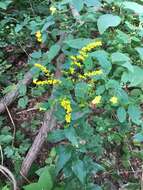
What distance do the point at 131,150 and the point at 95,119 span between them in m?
0.49

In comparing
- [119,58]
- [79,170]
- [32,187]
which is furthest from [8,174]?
[119,58]

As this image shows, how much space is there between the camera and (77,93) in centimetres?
193

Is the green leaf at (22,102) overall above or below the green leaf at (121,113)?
below

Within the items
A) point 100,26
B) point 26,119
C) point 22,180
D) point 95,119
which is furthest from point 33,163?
point 100,26

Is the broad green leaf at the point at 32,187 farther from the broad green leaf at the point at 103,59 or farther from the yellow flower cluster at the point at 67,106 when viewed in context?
the broad green leaf at the point at 103,59

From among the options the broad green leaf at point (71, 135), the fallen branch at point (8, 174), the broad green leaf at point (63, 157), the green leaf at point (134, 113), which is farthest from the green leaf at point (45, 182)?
the green leaf at point (134, 113)

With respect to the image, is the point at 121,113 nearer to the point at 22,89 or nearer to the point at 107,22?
the point at 107,22

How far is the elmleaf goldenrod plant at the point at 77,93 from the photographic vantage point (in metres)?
1.92

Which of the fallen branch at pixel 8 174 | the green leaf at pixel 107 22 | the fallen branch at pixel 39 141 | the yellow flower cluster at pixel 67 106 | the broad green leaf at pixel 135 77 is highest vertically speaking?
the green leaf at pixel 107 22

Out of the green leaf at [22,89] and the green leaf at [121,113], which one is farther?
the green leaf at [22,89]

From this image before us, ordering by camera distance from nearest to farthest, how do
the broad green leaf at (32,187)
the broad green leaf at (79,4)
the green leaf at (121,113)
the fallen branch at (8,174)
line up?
the broad green leaf at (79,4) → the green leaf at (121,113) → the broad green leaf at (32,187) → the fallen branch at (8,174)

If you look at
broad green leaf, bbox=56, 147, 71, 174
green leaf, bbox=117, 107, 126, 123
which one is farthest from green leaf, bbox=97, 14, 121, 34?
broad green leaf, bbox=56, 147, 71, 174

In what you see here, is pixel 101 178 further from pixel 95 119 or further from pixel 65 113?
pixel 65 113

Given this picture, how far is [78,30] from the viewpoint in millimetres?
2439
